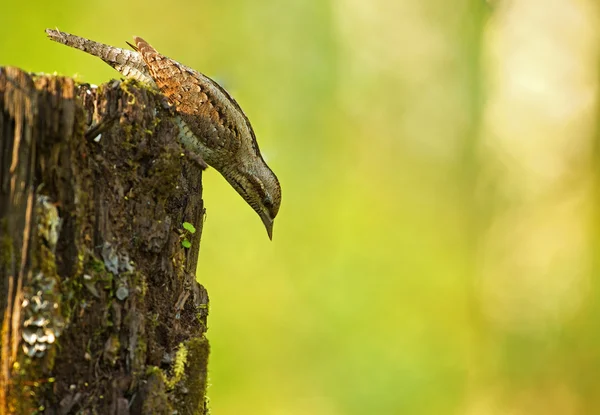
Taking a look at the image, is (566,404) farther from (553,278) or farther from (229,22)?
(229,22)

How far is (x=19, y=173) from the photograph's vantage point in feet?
6.66

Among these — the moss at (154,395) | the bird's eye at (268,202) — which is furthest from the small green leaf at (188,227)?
the bird's eye at (268,202)

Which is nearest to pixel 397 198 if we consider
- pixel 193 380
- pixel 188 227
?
pixel 188 227

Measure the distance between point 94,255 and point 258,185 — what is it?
1.94m

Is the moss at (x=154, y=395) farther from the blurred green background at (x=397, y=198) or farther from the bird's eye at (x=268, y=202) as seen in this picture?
the blurred green background at (x=397, y=198)

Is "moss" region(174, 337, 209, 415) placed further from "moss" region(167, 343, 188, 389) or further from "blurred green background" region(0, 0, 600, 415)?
"blurred green background" region(0, 0, 600, 415)

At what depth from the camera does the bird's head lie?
4016mm

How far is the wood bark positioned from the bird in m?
0.67

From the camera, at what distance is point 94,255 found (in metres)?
2.22

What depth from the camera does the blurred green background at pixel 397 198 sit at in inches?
295

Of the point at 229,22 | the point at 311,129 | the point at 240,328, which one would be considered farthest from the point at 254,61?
Result: the point at 240,328

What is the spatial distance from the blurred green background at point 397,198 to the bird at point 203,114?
12.2 ft

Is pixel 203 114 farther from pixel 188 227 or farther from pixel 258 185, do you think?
pixel 188 227

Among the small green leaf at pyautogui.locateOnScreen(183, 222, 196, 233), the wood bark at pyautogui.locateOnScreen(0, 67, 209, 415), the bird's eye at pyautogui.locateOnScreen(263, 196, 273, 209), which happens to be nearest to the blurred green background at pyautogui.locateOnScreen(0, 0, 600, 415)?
the bird's eye at pyautogui.locateOnScreen(263, 196, 273, 209)
